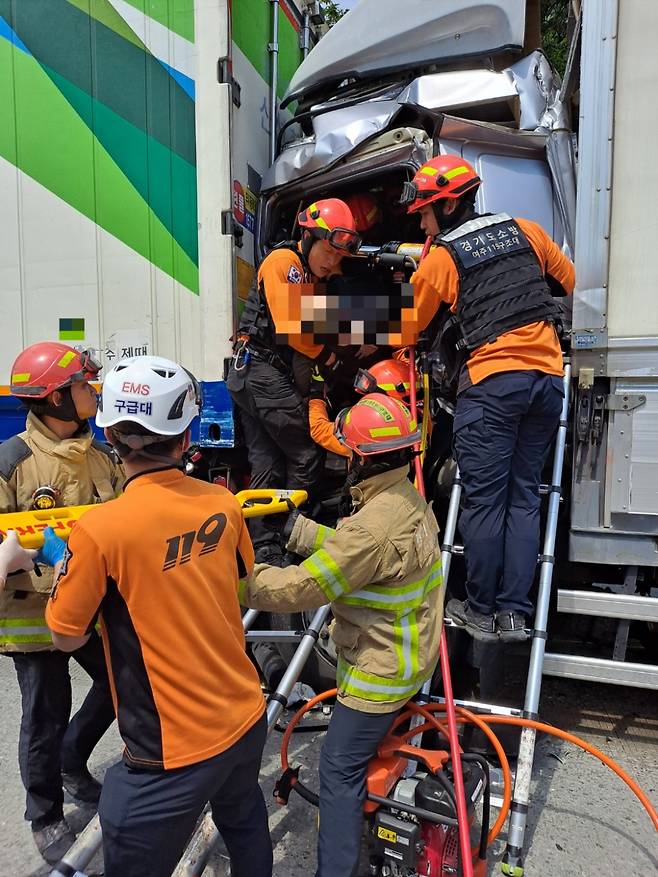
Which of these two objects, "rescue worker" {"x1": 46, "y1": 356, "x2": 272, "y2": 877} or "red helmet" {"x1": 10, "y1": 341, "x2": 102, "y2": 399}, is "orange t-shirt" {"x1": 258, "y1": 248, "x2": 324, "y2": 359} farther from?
"rescue worker" {"x1": 46, "y1": 356, "x2": 272, "y2": 877}

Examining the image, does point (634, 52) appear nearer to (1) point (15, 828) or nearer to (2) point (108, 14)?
(2) point (108, 14)

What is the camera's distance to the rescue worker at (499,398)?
271 cm

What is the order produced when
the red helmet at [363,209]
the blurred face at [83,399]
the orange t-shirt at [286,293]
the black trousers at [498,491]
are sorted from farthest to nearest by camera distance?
the red helmet at [363,209] → the orange t-shirt at [286,293] → the black trousers at [498,491] → the blurred face at [83,399]

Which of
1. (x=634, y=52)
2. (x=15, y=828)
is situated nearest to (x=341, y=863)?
(x=15, y=828)

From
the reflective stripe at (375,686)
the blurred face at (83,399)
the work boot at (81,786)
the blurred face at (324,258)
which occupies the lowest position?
the work boot at (81,786)

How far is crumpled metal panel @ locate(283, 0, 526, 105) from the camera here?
3.59 m

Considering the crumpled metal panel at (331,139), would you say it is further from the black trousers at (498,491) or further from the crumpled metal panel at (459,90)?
the black trousers at (498,491)

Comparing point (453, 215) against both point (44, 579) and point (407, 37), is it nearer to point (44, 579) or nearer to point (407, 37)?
point (407, 37)

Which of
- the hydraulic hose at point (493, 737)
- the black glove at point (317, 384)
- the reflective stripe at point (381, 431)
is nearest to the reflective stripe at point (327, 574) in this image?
the reflective stripe at point (381, 431)

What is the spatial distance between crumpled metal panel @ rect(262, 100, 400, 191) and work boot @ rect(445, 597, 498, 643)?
2.39 m

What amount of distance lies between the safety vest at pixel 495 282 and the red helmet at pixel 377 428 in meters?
0.83

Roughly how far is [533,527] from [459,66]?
273 cm

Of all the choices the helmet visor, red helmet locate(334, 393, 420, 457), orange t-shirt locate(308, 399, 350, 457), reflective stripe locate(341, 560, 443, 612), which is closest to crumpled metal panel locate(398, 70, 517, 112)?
the helmet visor

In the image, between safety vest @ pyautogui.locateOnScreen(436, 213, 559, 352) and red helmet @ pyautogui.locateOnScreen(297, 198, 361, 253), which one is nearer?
safety vest @ pyautogui.locateOnScreen(436, 213, 559, 352)
